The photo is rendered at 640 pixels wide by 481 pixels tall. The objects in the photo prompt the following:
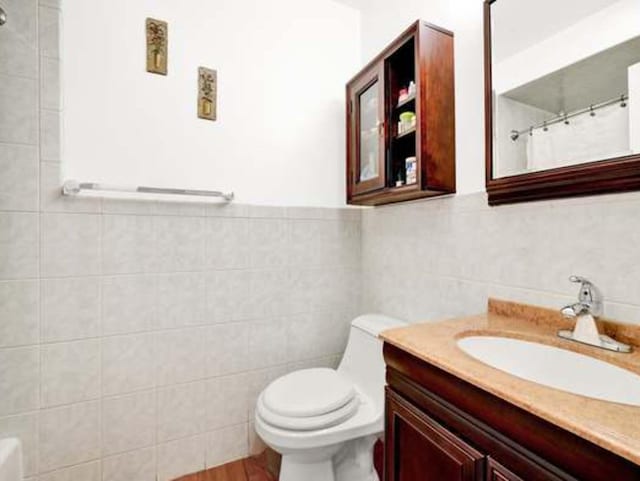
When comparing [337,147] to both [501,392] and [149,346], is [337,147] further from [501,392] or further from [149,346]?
[501,392]

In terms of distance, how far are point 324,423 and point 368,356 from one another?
1.45 ft

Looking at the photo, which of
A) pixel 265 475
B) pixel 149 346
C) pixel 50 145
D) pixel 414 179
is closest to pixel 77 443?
pixel 149 346

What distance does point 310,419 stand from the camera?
3.98ft

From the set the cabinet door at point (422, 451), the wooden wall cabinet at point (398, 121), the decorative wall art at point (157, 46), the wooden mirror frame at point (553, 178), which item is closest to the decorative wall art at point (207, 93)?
the decorative wall art at point (157, 46)

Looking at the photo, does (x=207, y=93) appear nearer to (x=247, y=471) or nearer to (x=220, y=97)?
(x=220, y=97)

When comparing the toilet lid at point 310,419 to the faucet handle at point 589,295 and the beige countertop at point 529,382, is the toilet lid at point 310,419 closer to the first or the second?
the beige countertop at point 529,382

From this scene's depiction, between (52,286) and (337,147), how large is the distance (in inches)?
59.1

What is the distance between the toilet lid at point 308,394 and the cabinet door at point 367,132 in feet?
2.95

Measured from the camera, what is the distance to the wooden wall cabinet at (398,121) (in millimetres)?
1291

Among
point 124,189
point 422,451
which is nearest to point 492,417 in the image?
point 422,451

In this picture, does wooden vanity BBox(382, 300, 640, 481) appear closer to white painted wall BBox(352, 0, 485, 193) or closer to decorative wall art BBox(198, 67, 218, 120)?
white painted wall BBox(352, 0, 485, 193)

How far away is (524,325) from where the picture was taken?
1.04m

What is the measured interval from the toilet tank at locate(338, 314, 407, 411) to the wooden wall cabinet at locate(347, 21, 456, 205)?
0.60m

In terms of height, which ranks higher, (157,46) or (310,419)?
(157,46)
